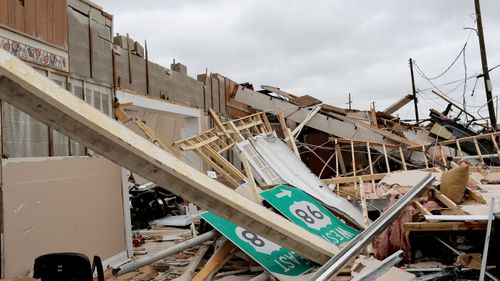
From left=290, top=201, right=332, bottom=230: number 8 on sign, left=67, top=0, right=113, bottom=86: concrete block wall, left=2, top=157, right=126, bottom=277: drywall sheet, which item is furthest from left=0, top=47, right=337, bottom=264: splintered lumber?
left=67, top=0, right=113, bottom=86: concrete block wall

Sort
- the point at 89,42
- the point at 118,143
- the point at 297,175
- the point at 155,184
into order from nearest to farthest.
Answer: the point at 118,143 → the point at 155,184 → the point at 89,42 → the point at 297,175

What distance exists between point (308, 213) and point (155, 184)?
9.09ft

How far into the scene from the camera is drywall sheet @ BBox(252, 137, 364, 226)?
23.0 ft

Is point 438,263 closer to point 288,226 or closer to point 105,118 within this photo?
point 288,226

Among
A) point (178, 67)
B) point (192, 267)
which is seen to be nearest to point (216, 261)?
point (192, 267)

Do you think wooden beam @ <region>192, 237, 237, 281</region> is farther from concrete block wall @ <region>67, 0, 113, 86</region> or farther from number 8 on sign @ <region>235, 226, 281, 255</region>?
concrete block wall @ <region>67, 0, 113, 86</region>

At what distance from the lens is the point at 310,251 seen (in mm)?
4312

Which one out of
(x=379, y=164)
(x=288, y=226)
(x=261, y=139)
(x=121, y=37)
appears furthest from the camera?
(x=379, y=164)

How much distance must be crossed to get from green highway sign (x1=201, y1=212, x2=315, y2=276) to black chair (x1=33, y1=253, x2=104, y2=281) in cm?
223

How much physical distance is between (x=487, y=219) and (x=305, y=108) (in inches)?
399

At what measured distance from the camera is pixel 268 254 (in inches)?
206

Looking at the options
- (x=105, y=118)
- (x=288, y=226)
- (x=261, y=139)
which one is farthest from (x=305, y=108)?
(x=105, y=118)

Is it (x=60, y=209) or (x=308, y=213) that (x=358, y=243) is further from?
(x=60, y=209)

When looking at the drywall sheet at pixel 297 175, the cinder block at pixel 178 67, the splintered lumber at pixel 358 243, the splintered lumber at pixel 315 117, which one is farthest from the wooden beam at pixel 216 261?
the splintered lumber at pixel 315 117
